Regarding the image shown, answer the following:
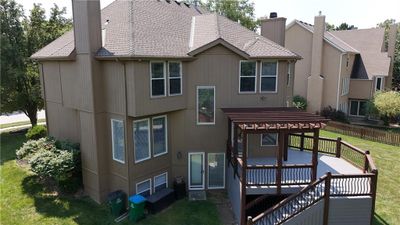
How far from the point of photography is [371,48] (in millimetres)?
32969

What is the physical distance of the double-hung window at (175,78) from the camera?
45.0 ft

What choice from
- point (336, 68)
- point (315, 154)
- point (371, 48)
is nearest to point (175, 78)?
point (315, 154)

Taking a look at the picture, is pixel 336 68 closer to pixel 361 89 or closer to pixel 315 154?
pixel 361 89

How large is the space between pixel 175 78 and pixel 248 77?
377 cm

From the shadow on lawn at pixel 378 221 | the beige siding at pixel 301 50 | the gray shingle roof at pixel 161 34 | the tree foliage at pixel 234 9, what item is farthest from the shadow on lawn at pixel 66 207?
the tree foliage at pixel 234 9

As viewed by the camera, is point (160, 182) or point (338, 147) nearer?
point (160, 182)

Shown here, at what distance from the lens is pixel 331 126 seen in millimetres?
26594

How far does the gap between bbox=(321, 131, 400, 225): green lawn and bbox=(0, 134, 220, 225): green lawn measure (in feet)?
24.7

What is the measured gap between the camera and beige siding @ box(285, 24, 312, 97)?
30.2 m

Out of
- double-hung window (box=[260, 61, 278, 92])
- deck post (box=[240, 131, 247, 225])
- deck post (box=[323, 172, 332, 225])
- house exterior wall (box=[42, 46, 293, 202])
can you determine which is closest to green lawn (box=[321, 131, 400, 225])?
deck post (box=[323, 172, 332, 225])

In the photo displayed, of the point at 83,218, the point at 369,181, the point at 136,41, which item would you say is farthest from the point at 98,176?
the point at 369,181

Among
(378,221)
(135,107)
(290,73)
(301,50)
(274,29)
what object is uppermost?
(274,29)

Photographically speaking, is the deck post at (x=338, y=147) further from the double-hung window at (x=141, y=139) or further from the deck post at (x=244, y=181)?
the double-hung window at (x=141, y=139)

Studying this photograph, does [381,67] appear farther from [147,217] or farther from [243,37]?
[147,217]
